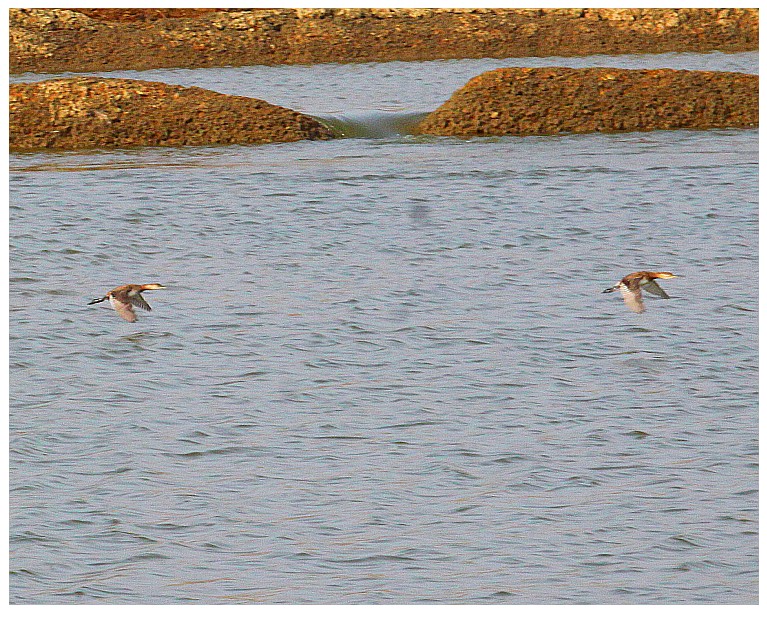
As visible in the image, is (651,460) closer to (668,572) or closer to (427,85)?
(668,572)

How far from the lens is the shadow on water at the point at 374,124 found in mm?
29109

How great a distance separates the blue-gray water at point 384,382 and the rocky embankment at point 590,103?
2.39 meters

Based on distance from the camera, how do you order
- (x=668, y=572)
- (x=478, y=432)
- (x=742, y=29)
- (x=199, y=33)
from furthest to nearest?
(x=742, y=29) < (x=199, y=33) < (x=478, y=432) < (x=668, y=572)

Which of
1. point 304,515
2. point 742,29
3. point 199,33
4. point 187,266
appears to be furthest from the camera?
point 742,29

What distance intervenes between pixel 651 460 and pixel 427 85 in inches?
1038

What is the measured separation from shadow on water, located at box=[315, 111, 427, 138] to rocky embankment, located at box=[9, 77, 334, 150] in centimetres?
185

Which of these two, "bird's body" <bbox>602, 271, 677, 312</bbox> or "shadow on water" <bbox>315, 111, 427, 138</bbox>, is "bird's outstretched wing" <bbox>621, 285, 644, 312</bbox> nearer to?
"bird's body" <bbox>602, 271, 677, 312</bbox>

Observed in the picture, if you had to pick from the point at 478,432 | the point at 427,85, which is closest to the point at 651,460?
the point at 478,432

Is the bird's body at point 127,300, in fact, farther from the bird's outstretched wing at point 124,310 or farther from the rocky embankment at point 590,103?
the rocky embankment at point 590,103

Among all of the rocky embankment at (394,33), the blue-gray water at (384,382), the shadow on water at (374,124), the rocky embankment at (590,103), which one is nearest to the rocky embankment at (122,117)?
the blue-gray water at (384,382)

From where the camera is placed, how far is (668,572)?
8.80m

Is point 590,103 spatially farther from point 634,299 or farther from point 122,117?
point 634,299

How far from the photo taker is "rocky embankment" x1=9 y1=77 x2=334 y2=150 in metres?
27.1

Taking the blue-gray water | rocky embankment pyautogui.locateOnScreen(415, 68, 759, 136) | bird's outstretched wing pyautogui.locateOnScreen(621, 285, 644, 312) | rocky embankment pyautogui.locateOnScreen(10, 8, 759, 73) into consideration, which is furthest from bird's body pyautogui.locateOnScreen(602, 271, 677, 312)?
rocky embankment pyautogui.locateOnScreen(10, 8, 759, 73)
